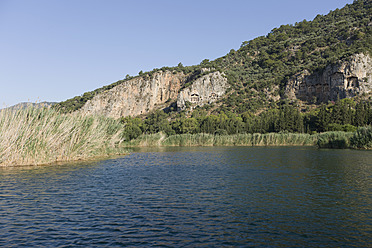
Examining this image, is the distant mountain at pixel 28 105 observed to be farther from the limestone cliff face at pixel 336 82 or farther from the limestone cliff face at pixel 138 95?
the limestone cliff face at pixel 138 95

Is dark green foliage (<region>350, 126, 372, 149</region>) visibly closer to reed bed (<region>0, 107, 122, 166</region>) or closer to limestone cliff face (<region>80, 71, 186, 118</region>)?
reed bed (<region>0, 107, 122, 166</region>)

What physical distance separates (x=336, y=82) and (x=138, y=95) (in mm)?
101839

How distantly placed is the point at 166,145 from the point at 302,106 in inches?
2694

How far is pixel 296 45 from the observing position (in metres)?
152

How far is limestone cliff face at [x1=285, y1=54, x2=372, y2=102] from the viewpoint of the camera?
107m

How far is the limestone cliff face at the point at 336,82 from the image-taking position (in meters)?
107

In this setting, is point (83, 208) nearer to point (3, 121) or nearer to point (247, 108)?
point (3, 121)

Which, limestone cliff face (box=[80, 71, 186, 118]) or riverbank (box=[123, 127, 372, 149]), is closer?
riverbank (box=[123, 127, 372, 149])

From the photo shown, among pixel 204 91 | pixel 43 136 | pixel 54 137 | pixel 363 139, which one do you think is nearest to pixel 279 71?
pixel 204 91

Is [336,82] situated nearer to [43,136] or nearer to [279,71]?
[279,71]

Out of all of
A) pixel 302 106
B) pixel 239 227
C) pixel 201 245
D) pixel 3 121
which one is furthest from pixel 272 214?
pixel 302 106

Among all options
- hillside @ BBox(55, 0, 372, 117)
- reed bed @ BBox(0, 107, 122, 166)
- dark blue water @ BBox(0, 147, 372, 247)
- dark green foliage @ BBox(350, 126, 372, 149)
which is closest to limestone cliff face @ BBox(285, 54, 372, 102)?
hillside @ BBox(55, 0, 372, 117)

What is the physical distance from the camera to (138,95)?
17350 cm

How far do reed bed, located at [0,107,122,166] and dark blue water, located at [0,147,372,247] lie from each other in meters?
3.40
